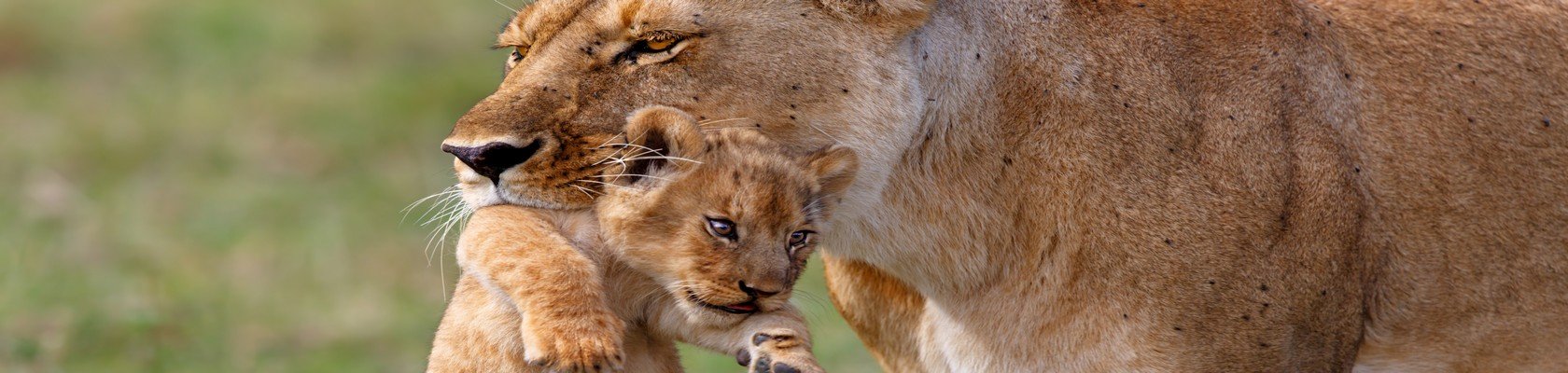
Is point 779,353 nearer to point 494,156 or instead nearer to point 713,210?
point 713,210

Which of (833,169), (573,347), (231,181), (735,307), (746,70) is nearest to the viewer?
(573,347)

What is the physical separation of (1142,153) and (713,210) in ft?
2.86

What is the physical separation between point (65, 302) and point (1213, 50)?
458cm

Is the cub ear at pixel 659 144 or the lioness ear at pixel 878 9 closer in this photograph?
the cub ear at pixel 659 144

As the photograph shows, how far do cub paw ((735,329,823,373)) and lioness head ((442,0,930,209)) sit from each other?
1.37ft

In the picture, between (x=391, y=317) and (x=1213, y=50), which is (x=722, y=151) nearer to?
(x=1213, y=50)

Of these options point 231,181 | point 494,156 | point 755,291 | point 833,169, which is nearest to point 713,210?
point 755,291

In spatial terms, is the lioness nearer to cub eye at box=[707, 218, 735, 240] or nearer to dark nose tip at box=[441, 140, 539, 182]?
dark nose tip at box=[441, 140, 539, 182]

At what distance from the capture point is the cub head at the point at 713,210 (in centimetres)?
334

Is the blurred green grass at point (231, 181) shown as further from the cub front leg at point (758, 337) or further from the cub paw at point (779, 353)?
the cub paw at point (779, 353)

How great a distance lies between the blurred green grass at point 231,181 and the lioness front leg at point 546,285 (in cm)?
78

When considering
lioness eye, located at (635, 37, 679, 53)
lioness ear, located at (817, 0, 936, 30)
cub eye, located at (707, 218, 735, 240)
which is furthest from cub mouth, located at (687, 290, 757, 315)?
lioness ear, located at (817, 0, 936, 30)

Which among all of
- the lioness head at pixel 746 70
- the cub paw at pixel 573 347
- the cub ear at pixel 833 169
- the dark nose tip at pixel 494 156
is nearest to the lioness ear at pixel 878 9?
the lioness head at pixel 746 70

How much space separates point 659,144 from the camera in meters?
3.44
